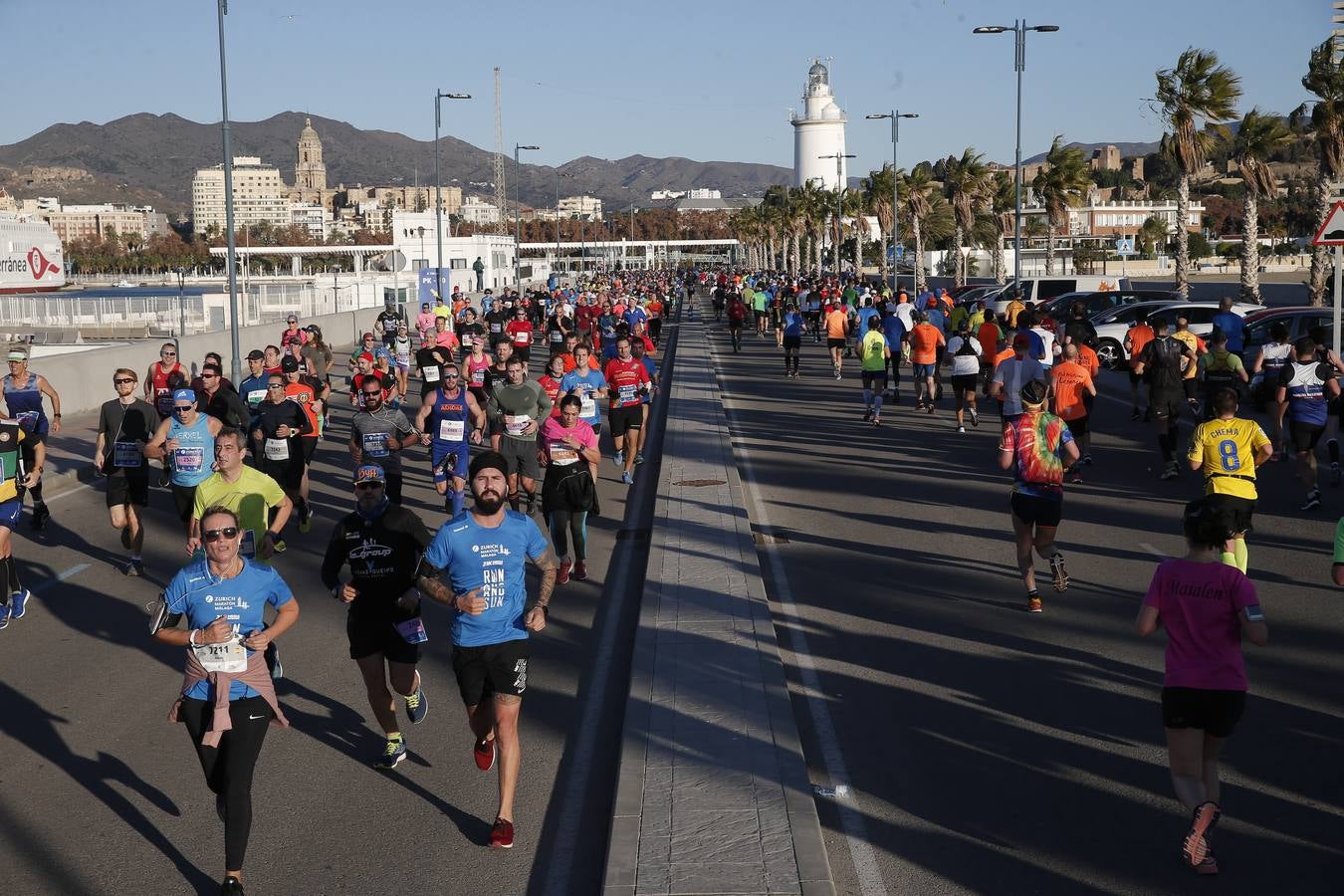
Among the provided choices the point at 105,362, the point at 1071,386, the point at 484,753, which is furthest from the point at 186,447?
the point at 105,362

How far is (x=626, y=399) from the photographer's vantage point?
17094 millimetres

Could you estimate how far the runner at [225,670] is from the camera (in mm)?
5805

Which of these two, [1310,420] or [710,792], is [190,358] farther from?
[710,792]

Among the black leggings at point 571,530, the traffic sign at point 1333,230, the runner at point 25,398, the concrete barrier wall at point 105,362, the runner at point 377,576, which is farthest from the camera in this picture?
the concrete barrier wall at point 105,362

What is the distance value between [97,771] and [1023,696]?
517 cm

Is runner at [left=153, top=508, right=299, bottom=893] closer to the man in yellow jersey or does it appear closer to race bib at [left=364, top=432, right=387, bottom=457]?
race bib at [left=364, top=432, right=387, bottom=457]

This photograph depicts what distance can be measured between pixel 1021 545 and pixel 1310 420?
17.2 ft

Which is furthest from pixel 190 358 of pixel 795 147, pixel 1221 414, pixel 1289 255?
pixel 795 147

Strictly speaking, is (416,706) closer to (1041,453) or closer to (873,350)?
(1041,453)

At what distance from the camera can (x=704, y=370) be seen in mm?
35281

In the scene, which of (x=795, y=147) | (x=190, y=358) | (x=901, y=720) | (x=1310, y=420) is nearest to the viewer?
(x=901, y=720)

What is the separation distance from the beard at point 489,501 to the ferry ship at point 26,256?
58019mm

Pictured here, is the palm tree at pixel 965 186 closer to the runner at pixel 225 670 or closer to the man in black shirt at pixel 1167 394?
the man in black shirt at pixel 1167 394

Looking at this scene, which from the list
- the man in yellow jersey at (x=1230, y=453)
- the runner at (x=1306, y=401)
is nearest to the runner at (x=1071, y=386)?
the runner at (x=1306, y=401)
